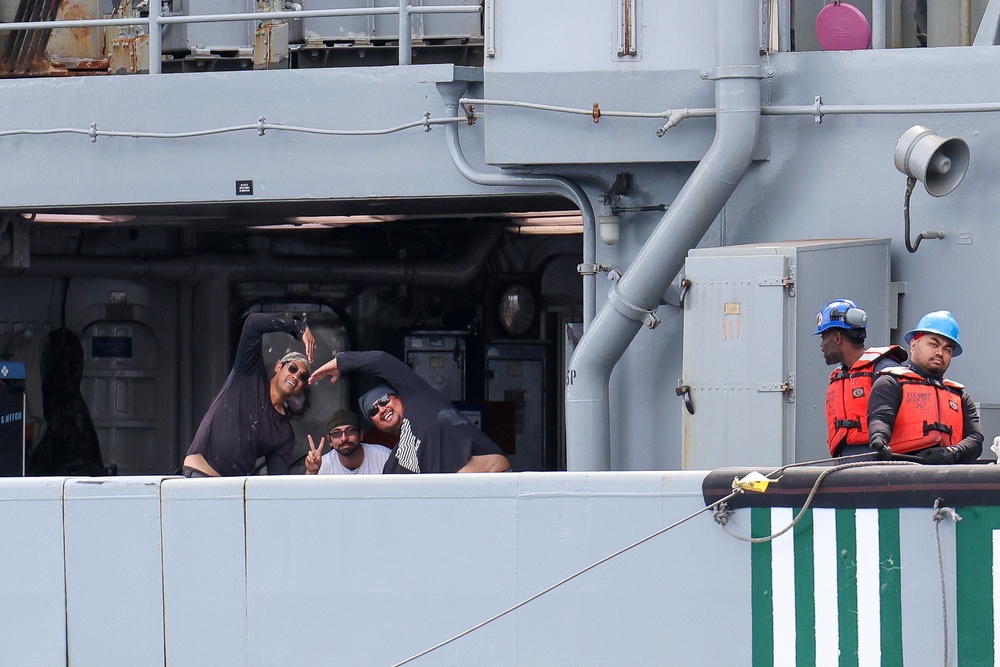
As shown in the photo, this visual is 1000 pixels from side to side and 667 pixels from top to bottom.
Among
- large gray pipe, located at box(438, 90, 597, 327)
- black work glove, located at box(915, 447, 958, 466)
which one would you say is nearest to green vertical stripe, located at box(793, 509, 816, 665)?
black work glove, located at box(915, 447, 958, 466)

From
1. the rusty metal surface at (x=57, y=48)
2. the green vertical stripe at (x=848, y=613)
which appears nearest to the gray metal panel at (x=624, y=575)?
the green vertical stripe at (x=848, y=613)

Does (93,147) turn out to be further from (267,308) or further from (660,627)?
(660,627)

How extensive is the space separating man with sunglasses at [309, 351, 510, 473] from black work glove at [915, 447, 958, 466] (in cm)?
184

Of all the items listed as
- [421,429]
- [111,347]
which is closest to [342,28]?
[421,429]

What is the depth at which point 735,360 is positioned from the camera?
5695 mm

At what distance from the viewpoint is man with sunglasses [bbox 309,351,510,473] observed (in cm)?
577

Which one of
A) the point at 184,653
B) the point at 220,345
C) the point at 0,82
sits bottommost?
the point at 184,653

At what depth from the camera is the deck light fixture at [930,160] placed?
223 inches

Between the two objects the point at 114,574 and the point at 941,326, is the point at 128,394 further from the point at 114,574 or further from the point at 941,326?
the point at 941,326

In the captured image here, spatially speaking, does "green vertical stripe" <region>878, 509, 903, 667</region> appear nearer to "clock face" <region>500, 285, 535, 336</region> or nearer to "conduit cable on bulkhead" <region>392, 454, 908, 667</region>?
"conduit cable on bulkhead" <region>392, 454, 908, 667</region>

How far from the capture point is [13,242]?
873cm

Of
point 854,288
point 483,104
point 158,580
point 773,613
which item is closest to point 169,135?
point 483,104

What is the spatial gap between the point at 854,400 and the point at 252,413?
9.20 ft

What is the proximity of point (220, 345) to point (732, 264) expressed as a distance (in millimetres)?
6467
